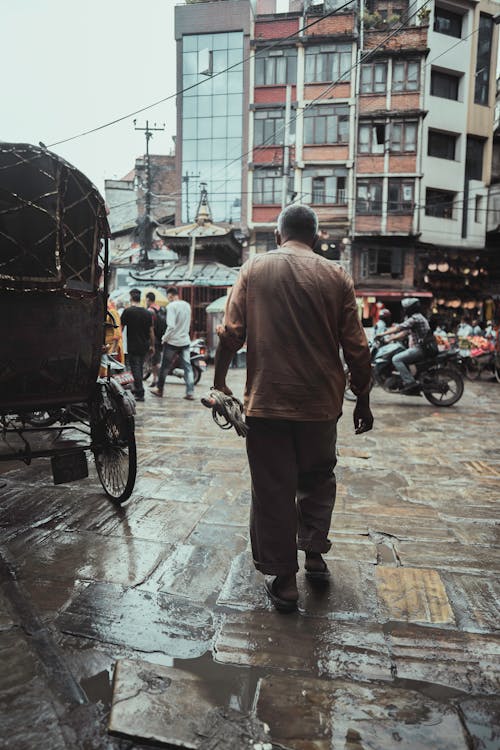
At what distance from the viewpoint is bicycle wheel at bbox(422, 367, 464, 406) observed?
8891 mm

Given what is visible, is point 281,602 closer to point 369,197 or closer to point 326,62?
point 369,197

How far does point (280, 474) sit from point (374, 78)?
27.8 m

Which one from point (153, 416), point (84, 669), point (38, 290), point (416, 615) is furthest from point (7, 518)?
point (153, 416)

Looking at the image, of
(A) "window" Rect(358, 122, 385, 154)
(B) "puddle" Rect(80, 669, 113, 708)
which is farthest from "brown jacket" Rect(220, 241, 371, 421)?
(A) "window" Rect(358, 122, 385, 154)

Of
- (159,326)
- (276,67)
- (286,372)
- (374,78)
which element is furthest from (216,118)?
(286,372)

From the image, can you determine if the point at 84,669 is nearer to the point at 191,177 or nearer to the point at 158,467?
the point at 158,467

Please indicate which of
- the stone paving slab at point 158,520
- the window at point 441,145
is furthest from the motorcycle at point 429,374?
the window at point 441,145

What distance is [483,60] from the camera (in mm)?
27578

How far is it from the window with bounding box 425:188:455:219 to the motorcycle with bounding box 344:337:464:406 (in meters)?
19.6

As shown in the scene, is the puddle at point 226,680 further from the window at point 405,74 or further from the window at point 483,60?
the window at point 483,60

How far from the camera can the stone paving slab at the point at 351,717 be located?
1.66 m

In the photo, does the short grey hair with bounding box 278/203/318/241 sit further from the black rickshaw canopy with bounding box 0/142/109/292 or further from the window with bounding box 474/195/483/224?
the window with bounding box 474/195/483/224

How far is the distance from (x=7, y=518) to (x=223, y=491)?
1532mm

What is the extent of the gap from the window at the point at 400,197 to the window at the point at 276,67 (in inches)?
282
